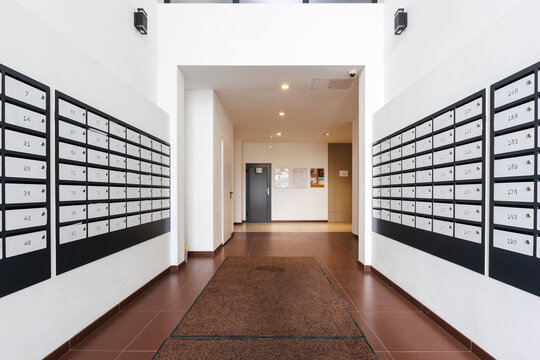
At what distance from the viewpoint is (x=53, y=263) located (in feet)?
5.54

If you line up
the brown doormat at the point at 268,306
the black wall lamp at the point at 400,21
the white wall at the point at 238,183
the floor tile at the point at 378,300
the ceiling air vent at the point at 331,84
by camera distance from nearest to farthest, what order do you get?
the brown doormat at the point at 268,306, the floor tile at the point at 378,300, the black wall lamp at the point at 400,21, the ceiling air vent at the point at 331,84, the white wall at the point at 238,183

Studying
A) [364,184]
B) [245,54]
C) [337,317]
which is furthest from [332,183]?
[337,317]

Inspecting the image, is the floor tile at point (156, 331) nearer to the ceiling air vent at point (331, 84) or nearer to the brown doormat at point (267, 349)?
the brown doormat at point (267, 349)

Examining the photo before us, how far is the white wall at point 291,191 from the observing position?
29.8 feet

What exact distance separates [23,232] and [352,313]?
8.09 feet

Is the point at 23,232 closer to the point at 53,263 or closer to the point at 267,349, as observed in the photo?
the point at 53,263

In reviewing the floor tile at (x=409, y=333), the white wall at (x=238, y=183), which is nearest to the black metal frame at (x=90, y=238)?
the floor tile at (x=409, y=333)

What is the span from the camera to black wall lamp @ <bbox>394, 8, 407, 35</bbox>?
285 cm

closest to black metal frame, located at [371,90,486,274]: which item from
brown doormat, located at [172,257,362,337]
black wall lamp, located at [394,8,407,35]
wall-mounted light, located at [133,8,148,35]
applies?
brown doormat, located at [172,257,362,337]

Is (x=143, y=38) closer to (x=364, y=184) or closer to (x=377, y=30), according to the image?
(x=377, y=30)

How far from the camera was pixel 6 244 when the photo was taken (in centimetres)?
140

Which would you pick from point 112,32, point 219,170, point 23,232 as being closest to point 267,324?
point 23,232

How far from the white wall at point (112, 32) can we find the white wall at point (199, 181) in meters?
1.03

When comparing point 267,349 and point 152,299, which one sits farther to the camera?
point 152,299
